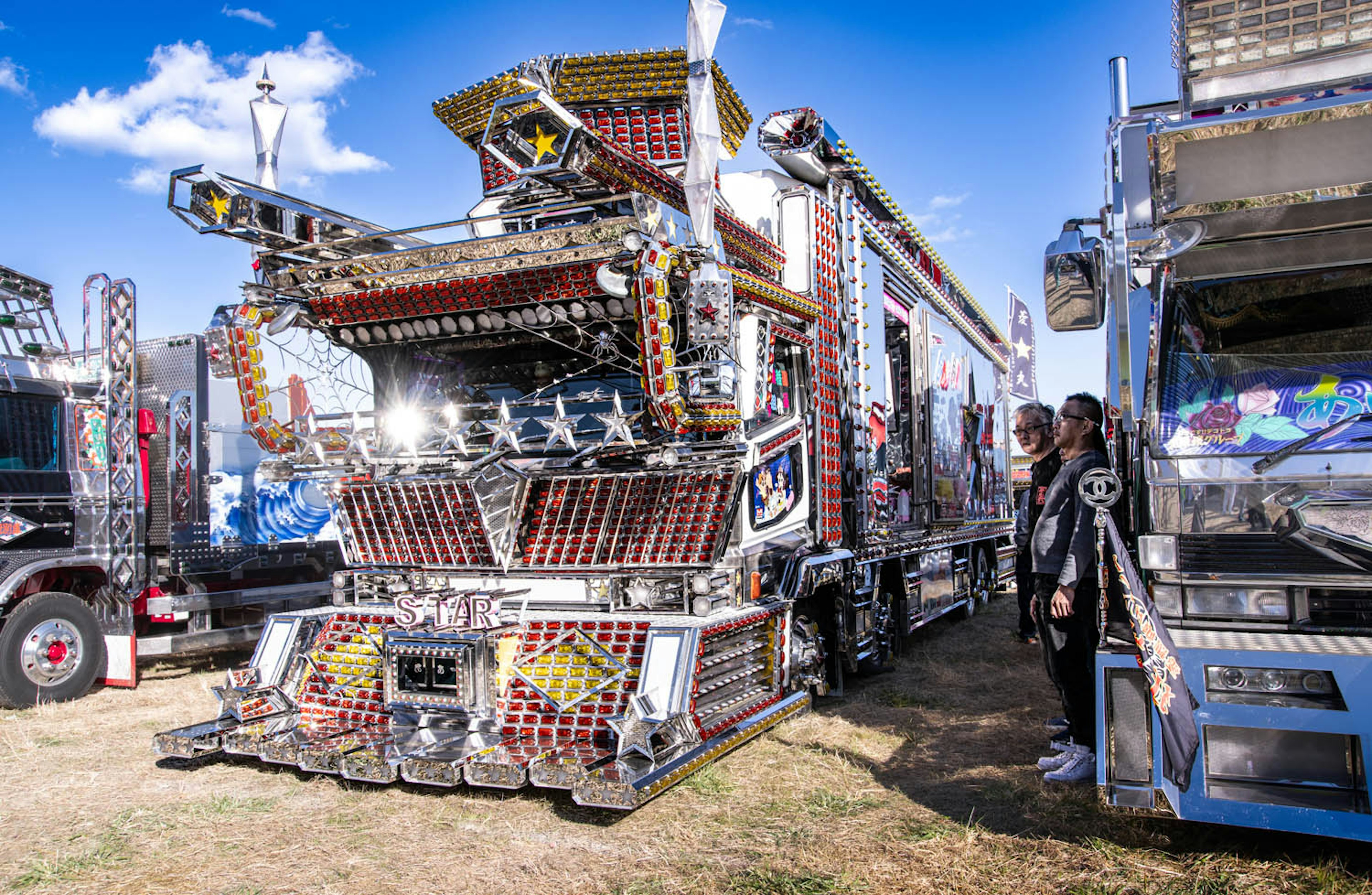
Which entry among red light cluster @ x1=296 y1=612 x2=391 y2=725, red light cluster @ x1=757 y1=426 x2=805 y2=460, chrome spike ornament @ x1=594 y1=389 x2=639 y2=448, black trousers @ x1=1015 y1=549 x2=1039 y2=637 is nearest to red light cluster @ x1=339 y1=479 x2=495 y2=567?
red light cluster @ x1=296 y1=612 x2=391 y2=725

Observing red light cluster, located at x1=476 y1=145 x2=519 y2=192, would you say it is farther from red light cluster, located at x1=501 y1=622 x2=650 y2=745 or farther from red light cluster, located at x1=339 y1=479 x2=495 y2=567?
red light cluster, located at x1=501 y1=622 x2=650 y2=745

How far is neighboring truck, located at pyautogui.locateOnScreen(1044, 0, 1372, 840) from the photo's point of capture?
3.50 meters

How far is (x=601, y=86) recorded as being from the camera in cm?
689

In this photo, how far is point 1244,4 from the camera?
425 cm

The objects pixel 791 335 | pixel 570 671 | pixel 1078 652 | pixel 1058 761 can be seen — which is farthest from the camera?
pixel 791 335

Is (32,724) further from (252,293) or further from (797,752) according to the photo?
(797,752)

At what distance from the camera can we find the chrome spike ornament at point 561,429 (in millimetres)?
5496

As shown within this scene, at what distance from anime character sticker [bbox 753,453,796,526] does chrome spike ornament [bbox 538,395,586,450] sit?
3.68 ft

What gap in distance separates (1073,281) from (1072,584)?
4.51ft

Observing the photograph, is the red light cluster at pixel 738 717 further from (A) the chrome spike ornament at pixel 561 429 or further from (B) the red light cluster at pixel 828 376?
(A) the chrome spike ornament at pixel 561 429

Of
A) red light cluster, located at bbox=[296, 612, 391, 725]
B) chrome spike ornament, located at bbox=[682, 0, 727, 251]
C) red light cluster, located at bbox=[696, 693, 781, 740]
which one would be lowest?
red light cluster, located at bbox=[696, 693, 781, 740]

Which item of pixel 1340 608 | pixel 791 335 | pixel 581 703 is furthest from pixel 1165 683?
pixel 791 335

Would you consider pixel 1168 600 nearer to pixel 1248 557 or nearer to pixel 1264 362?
pixel 1248 557

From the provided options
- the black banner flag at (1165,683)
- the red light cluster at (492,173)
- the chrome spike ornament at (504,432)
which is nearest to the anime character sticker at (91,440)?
the red light cluster at (492,173)
